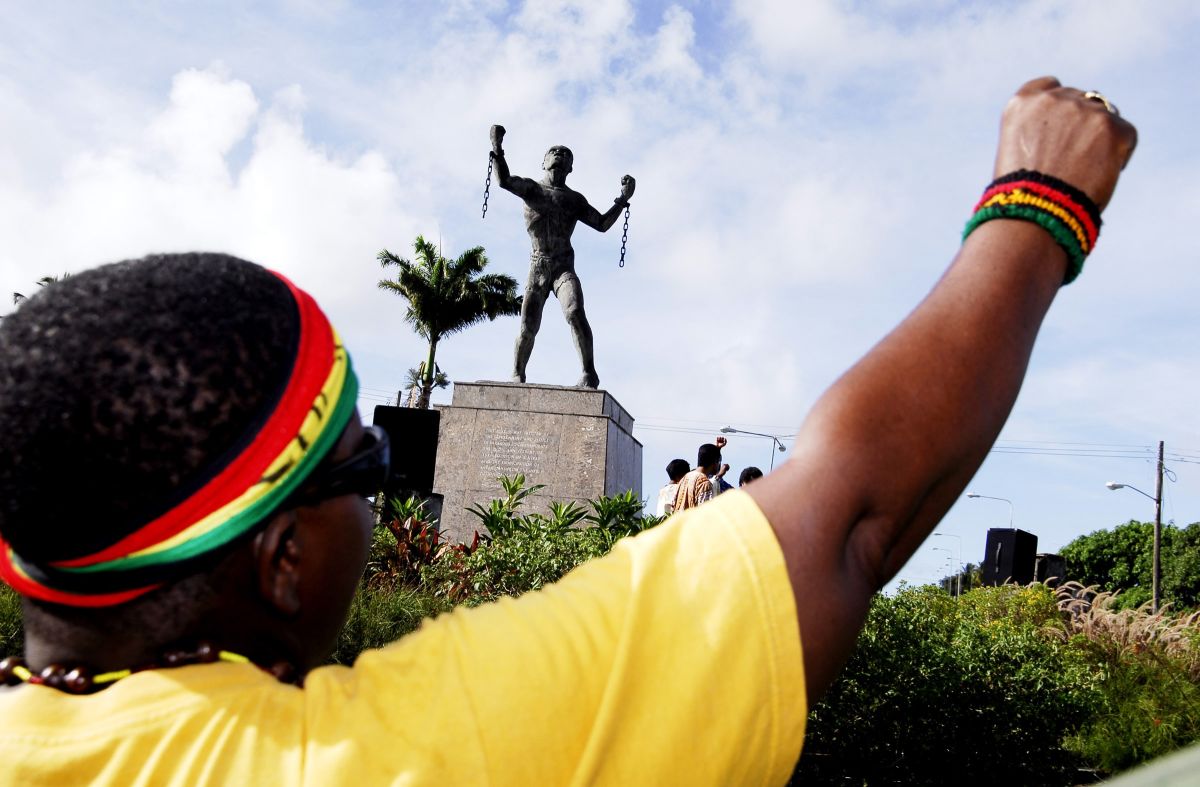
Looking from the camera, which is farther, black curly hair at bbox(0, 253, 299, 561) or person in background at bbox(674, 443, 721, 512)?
person in background at bbox(674, 443, 721, 512)

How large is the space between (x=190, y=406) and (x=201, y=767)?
0.30 metres

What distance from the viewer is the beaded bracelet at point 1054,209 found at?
3.28 ft

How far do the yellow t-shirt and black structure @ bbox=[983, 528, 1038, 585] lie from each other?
14.9 m

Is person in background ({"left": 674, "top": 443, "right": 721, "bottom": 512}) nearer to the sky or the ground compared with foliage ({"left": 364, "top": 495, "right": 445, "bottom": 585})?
nearer to the sky

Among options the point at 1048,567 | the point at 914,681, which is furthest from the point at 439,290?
the point at 914,681

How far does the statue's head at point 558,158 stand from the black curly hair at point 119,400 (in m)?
12.1

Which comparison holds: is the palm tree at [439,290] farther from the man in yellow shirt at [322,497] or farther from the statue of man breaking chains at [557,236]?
the man in yellow shirt at [322,497]

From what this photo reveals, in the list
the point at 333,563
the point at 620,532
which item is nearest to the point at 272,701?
the point at 333,563

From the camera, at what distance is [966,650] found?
691 cm

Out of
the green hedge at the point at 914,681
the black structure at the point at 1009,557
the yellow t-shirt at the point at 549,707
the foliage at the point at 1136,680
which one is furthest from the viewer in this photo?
the black structure at the point at 1009,557

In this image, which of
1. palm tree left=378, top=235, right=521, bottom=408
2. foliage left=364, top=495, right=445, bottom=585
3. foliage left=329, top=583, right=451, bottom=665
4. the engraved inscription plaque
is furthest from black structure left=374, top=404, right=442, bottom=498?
palm tree left=378, top=235, right=521, bottom=408

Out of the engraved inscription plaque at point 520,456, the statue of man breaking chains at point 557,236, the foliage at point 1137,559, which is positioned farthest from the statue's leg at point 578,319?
the foliage at point 1137,559

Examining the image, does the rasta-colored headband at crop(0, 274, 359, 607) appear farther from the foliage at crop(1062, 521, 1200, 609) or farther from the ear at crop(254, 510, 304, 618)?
the foliage at crop(1062, 521, 1200, 609)

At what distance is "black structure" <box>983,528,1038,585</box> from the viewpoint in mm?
14805
